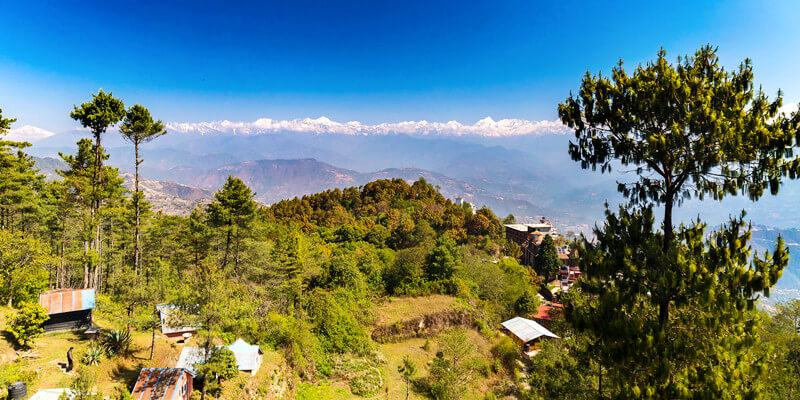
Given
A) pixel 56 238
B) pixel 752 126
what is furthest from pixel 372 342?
pixel 56 238

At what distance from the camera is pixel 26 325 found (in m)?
12.9

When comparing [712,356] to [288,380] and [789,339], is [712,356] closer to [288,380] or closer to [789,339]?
[288,380]

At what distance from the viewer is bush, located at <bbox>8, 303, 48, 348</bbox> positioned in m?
12.5

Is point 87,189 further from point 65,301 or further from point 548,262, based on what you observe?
point 548,262

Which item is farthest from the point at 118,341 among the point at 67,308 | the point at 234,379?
the point at 234,379

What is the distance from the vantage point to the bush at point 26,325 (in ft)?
41.1

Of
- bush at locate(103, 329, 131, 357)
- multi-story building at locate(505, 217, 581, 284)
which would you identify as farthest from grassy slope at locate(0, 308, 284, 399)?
multi-story building at locate(505, 217, 581, 284)

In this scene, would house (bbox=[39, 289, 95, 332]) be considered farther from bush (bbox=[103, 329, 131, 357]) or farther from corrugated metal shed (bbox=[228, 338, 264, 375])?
corrugated metal shed (bbox=[228, 338, 264, 375])

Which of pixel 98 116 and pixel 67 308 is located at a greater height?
pixel 98 116

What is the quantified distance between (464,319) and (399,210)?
36.3 m

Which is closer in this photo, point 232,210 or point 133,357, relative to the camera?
point 133,357

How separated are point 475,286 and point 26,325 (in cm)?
3183

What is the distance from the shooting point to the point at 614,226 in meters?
6.66

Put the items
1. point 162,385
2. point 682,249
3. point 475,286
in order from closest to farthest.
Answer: point 682,249 < point 162,385 < point 475,286
